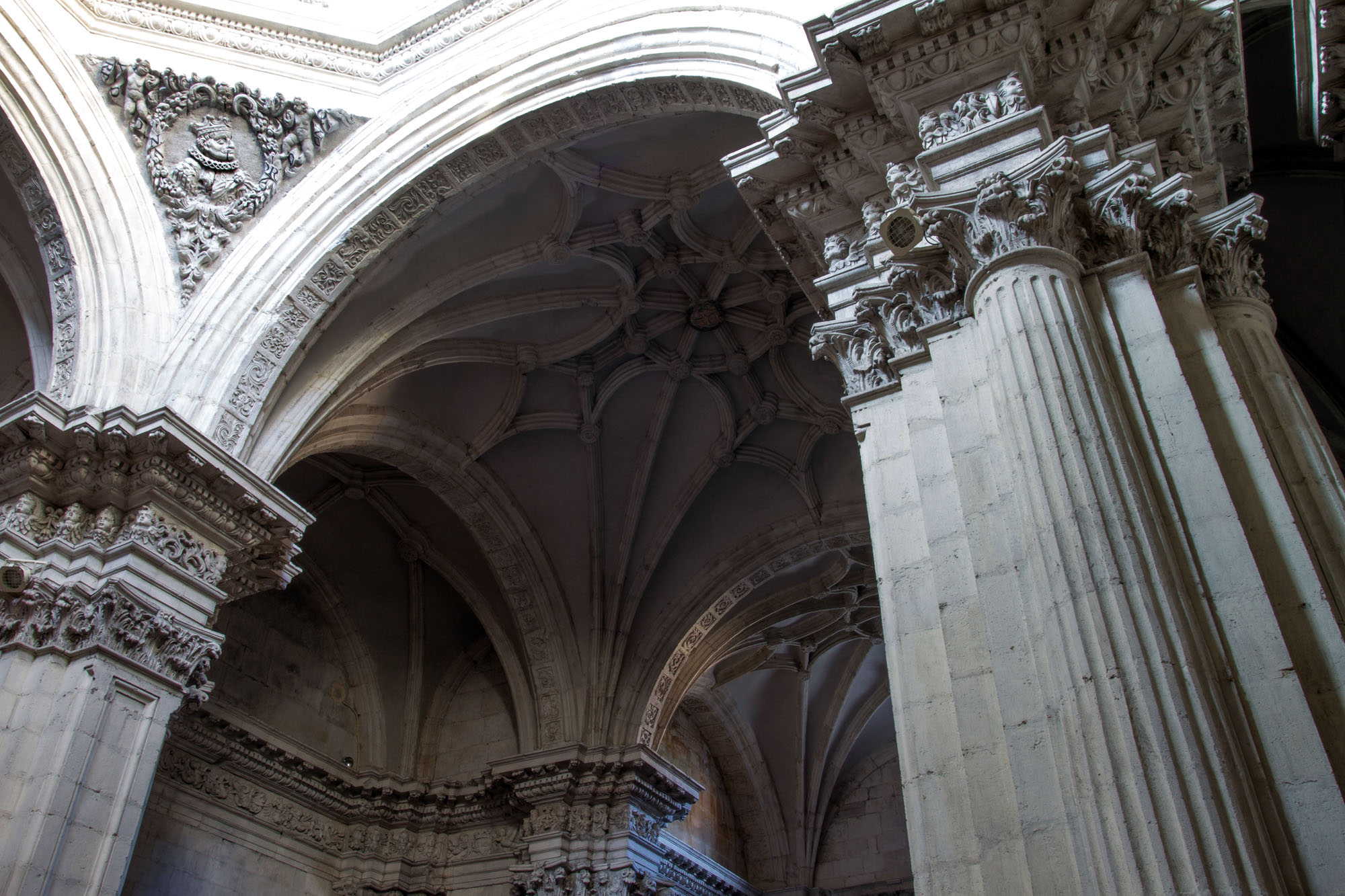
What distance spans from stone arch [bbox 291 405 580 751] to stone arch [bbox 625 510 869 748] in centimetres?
94

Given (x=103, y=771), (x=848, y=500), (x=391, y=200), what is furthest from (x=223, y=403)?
(x=848, y=500)

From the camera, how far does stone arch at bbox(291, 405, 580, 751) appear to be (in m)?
10.5

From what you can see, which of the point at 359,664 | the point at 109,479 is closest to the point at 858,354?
the point at 109,479

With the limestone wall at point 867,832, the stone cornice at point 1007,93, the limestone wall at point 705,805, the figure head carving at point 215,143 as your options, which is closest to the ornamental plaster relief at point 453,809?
the limestone wall at point 705,805

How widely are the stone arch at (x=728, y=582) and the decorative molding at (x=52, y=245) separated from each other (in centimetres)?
650

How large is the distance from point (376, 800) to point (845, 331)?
8659 millimetres

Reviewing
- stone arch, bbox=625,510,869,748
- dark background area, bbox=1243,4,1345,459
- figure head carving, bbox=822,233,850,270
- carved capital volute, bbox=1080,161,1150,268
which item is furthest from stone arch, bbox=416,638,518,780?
carved capital volute, bbox=1080,161,1150,268

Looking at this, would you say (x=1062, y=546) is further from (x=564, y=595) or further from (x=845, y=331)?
(x=564, y=595)

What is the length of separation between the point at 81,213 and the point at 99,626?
3.20 m

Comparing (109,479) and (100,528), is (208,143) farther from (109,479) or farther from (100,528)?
(100,528)

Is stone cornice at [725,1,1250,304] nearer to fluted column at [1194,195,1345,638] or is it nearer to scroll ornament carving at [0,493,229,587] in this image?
fluted column at [1194,195,1345,638]

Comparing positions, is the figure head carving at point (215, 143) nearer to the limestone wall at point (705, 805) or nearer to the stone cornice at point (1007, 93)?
the stone cornice at point (1007, 93)

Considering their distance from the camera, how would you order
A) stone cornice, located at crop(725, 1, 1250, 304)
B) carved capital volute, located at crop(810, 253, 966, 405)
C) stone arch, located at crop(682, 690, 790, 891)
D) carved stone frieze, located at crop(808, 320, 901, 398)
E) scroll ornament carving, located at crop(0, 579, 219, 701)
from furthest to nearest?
stone arch, located at crop(682, 690, 790, 891)
scroll ornament carving, located at crop(0, 579, 219, 701)
carved stone frieze, located at crop(808, 320, 901, 398)
stone cornice, located at crop(725, 1, 1250, 304)
carved capital volute, located at crop(810, 253, 966, 405)

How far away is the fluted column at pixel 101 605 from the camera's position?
5074 millimetres
